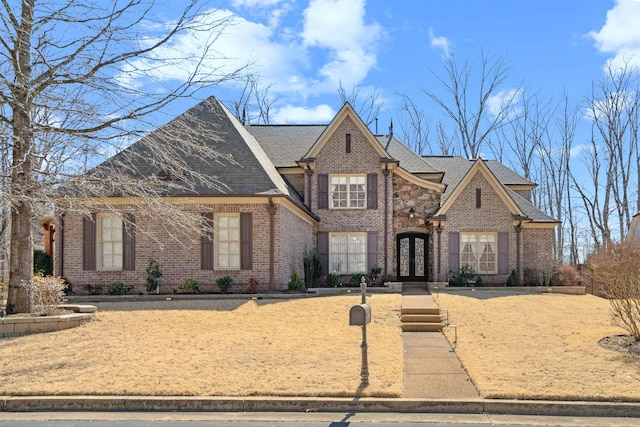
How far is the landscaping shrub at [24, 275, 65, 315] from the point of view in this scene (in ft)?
44.7

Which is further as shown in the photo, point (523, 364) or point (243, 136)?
point (243, 136)

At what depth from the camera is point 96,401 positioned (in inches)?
332

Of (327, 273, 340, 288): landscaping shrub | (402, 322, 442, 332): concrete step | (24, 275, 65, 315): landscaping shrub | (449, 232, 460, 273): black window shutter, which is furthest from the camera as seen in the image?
(449, 232, 460, 273): black window shutter

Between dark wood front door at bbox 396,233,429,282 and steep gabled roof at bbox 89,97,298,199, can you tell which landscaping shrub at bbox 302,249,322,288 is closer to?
steep gabled roof at bbox 89,97,298,199

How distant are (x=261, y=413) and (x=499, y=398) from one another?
3424 mm

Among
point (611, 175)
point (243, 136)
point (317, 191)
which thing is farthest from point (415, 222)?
point (611, 175)

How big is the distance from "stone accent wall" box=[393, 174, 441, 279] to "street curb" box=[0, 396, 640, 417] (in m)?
16.3

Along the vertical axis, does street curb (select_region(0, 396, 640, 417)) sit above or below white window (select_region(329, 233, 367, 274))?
below

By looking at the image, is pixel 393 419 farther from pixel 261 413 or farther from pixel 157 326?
pixel 157 326

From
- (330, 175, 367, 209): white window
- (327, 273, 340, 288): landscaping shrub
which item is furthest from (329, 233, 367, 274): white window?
(330, 175, 367, 209): white window

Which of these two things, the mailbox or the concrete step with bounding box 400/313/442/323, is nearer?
the mailbox

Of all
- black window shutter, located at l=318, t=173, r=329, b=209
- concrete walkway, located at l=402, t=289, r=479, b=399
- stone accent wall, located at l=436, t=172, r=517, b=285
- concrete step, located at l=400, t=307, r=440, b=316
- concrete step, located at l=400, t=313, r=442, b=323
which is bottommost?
concrete walkway, located at l=402, t=289, r=479, b=399

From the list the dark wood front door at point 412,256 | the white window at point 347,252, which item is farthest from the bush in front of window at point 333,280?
the dark wood front door at point 412,256

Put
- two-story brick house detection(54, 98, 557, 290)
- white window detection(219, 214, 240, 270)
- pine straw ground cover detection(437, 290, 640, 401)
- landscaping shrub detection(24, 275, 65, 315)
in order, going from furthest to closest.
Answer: white window detection(219, 214, 240, 270) → two-story brick house detection(54, 98, 557, 290) → landscaping shrub detection(24, 275, 65, 315) → pine straw ground cover detection(437, 290, 640, 401)
